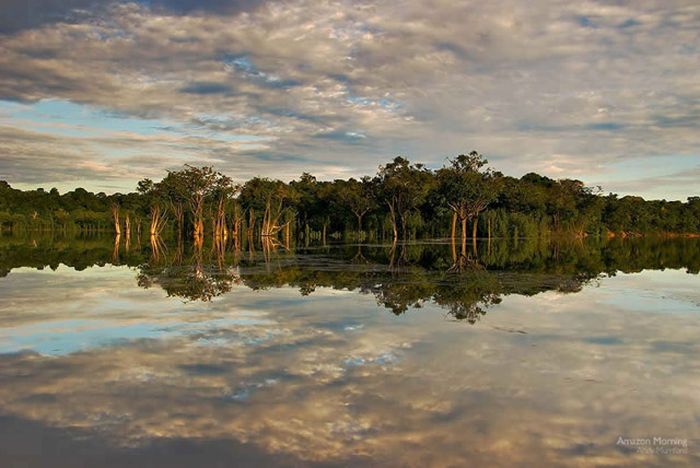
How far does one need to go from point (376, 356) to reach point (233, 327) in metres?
3.40

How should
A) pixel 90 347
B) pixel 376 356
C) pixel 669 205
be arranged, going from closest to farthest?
1. pixel 376 356
2. pixel 90 347
3. pixel 669 205

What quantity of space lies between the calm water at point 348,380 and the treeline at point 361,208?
1931 inches

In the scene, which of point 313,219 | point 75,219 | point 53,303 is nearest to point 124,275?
point 53,303

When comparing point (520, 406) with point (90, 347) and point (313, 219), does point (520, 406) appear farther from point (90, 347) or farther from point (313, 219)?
point (313, 219)

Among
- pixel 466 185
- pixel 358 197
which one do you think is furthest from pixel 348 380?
pixel 358 197

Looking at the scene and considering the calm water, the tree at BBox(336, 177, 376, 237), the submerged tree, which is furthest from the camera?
Result: the tree at BBox(336, 177, 376, 237)

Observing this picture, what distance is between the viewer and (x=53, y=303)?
13.4 m

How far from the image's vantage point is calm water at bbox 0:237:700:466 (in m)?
4.96

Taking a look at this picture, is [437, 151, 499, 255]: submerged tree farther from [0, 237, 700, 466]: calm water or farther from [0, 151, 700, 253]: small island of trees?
[0, 237, 700, 466]: calm water

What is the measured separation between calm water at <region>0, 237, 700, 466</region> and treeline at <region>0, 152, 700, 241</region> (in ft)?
161

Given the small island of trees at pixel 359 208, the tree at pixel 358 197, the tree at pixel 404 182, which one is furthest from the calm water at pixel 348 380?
the tree at pixel 358 197

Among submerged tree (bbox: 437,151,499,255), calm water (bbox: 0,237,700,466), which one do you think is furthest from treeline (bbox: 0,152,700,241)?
calm water (bbox: 0,237,700,466)

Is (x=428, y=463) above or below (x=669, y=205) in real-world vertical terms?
below

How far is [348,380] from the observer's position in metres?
6.93
